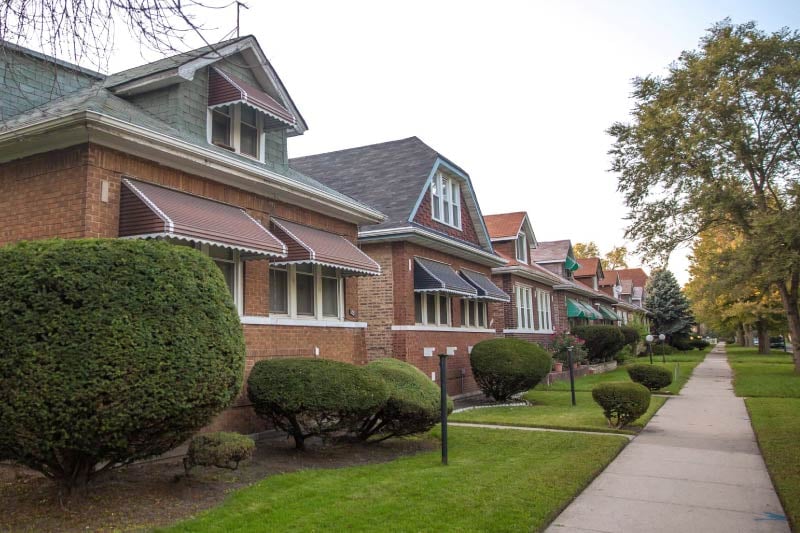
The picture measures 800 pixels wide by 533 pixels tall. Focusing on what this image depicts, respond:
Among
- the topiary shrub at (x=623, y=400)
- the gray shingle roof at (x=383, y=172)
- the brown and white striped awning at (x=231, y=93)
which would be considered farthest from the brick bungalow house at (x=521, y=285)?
the brown and white striped awning at (x=231, y=93)

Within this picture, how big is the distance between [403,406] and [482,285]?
1154 cm

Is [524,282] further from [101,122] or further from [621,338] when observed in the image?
[101,122]

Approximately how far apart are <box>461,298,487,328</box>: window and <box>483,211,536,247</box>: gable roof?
5.97 metres

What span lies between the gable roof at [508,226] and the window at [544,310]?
2.70m

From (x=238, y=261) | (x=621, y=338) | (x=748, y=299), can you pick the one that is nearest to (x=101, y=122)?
(x=238, y=261)

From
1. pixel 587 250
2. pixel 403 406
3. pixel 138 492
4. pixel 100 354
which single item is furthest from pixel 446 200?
pixel 587 250

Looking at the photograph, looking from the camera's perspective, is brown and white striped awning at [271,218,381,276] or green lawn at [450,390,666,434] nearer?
brown and white striped awning at [271,218,381,276]

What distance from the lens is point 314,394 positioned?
8688mm

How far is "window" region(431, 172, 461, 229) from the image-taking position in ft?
62.9

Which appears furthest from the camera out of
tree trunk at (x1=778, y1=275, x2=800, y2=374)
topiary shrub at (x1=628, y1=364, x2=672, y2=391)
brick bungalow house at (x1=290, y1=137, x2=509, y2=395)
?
tree trunk at (x1=778, y1=275, x2=800, y2=374)

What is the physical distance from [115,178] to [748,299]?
4430cm

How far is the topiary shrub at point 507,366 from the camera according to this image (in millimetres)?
16891

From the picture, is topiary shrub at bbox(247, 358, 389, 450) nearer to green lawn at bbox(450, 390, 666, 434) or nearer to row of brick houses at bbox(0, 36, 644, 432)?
row of brick houses at bbox(0, 36, 644, 432)

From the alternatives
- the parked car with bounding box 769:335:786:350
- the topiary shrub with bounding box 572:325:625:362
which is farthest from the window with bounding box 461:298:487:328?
the parked car with bounding box 769:335:786:350
